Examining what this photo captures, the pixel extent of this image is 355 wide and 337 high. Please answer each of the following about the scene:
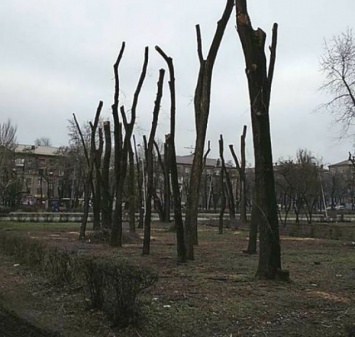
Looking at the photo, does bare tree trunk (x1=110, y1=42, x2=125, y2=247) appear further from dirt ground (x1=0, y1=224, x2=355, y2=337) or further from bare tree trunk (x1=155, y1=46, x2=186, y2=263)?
dirt ground (x1=0, y1=224, x2=355, y2=337)

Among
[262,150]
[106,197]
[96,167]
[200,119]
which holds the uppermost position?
[200,119]

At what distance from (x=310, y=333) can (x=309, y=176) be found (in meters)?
39.6

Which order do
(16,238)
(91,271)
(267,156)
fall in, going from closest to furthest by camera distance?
(91,271), (267,156), (16,238)

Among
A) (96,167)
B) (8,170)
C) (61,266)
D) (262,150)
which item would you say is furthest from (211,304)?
(8,170)

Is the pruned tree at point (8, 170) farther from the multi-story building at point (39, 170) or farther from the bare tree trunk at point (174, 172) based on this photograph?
the bare tree trunk at point (174, 172)

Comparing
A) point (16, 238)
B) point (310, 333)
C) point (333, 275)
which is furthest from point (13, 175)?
point (310, 333)

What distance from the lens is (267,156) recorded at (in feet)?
34.1

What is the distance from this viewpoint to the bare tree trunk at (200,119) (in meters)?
14.2

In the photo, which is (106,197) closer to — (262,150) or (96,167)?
(96,167)

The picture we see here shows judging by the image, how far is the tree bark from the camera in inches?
402

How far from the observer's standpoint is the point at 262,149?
10.4 meters

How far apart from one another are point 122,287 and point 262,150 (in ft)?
15.9

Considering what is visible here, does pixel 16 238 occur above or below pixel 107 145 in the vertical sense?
below

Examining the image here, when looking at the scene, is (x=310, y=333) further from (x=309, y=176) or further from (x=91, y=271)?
(x=309, y=176)
